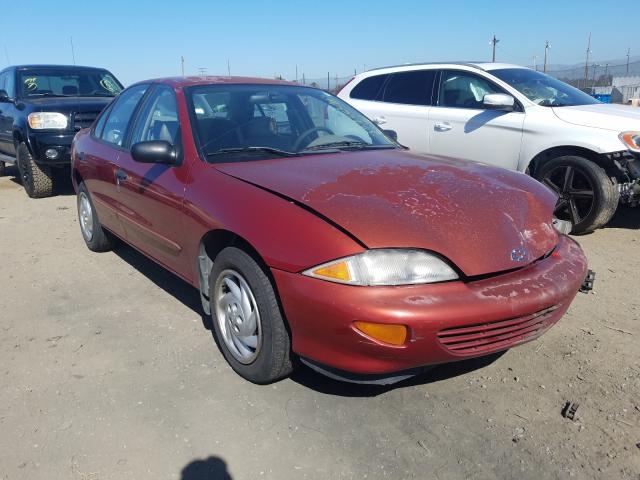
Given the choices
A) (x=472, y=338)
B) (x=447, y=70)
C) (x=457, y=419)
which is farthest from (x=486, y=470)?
(x=447, y=70)

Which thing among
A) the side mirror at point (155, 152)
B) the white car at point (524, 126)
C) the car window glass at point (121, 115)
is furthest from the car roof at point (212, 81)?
the white car at point (524, 126)

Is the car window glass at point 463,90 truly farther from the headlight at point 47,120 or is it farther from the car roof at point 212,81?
the headlight at point 47,120

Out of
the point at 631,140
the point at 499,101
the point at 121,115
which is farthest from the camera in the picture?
the point at 499,101

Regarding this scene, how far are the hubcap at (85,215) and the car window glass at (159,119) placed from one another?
135 cm

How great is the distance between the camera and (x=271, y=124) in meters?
3.41

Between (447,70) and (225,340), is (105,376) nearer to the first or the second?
(225,340)

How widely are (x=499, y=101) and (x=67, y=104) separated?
5545mm

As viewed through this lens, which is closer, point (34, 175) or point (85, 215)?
point (85, 215)

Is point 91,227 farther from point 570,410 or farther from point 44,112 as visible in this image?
point 570,410

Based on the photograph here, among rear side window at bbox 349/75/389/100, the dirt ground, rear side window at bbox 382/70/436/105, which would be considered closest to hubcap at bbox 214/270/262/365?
the dirt ground

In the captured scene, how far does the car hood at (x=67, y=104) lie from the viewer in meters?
7.19

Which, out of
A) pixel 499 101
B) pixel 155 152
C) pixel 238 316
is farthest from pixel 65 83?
pixel 238 316

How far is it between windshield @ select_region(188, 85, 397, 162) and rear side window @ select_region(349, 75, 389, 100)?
3.10 metres

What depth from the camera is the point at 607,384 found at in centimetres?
271
